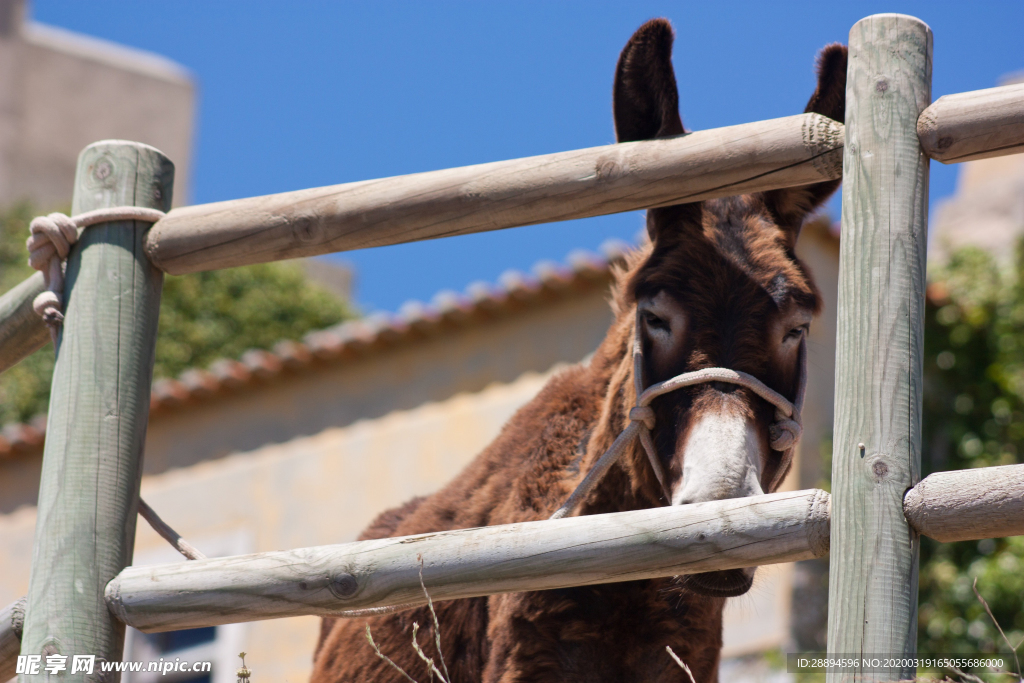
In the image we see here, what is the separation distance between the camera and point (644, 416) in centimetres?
240

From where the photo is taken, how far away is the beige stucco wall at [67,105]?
964 inches

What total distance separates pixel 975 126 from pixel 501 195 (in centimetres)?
83

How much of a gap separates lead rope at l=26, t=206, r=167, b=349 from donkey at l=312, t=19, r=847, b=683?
110 cm

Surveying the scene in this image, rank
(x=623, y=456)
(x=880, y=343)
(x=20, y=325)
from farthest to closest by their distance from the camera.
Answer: (x=623, y=456), (x=20, y=325), (x=880, y=343)

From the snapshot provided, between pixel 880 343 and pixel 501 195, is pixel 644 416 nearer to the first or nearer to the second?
pixel 501 195

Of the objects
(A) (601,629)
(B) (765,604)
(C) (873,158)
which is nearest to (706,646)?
(A) (601,629)

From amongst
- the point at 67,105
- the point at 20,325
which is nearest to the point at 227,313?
the point at 67,105

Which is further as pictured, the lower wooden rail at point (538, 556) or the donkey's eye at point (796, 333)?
the donkey's eye at point (796, 333)

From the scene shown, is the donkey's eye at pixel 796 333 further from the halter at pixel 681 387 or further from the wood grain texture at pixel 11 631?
the wood grain texture at pixel 11 631

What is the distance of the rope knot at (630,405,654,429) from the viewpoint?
2.40 metres

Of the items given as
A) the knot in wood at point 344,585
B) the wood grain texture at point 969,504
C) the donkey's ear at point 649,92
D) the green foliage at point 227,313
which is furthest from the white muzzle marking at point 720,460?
the green foliage at point 227,313

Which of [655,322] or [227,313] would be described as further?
[227,313]

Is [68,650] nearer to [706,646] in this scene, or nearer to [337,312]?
[706,646]

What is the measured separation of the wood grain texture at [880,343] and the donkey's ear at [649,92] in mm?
695
